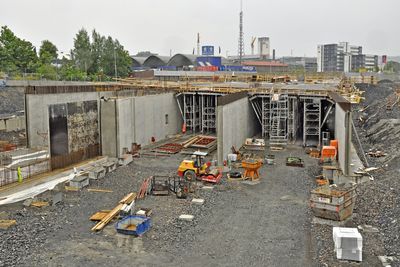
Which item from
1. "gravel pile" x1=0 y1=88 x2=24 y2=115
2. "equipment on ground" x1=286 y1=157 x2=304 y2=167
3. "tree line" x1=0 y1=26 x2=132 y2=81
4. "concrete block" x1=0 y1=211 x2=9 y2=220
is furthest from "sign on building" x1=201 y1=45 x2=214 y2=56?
"concrete block" x1=0 y1=211 x2=9 y2=220

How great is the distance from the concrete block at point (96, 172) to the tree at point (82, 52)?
45.4 meters

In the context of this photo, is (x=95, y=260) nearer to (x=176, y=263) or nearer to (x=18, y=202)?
(x=176, y=263)

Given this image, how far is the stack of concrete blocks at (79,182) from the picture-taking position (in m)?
19.8

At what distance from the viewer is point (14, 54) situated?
193ft

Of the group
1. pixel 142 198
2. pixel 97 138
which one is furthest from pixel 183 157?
pixel 142 198

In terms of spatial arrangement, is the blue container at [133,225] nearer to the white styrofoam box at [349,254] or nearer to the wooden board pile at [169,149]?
the white styrofoam box at [349,254]

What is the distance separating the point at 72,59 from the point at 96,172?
5047cm

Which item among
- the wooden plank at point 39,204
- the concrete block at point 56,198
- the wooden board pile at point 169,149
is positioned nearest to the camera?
the wooden plank at point 39,204

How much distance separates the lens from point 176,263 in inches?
491

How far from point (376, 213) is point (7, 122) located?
30.2 meters

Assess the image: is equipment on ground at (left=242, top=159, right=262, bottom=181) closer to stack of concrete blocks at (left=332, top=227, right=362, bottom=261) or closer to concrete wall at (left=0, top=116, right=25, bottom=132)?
stack of concrete blocks at (left=332, top=227, right=362, bottom=261)

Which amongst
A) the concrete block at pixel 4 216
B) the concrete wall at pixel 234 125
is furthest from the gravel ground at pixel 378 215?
the concrete block at pixel 4 216

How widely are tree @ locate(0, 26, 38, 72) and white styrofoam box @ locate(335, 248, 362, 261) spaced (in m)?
53.9

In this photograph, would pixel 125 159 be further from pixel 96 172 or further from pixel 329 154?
pixel 329 154
